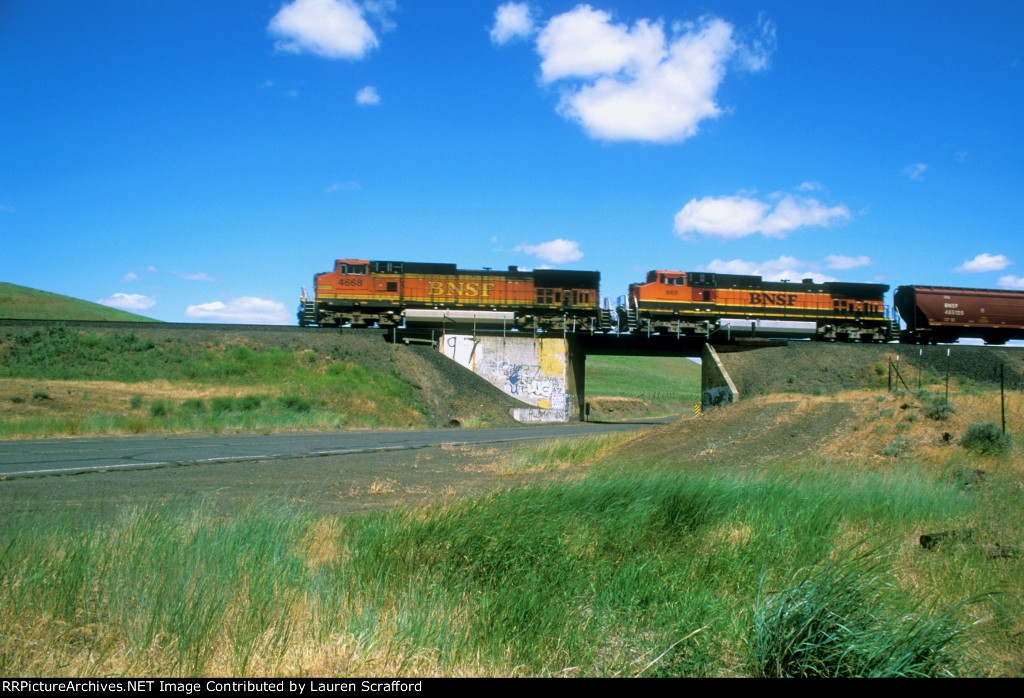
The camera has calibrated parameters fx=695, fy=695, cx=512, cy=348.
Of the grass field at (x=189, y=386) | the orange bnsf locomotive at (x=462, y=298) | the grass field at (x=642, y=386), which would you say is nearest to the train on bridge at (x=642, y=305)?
the orange bnsf locomotive at (x=462, y=298)

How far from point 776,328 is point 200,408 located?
1468 inches

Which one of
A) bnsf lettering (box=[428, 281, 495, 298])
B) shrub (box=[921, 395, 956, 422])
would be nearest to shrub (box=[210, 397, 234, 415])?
bnsf lettering (box=[428, 281, 495, 298])

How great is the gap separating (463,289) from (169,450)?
30425 mm

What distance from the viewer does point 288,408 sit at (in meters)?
36.0

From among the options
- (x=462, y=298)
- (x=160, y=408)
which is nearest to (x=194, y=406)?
(x=160, y=408)

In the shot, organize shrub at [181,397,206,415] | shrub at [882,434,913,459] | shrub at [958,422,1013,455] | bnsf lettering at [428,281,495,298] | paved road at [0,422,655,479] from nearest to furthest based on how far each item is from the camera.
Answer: shrub at [958,422,1013,455]
paved road at [0,422,655,479]
shrub at [882,434,913,459]
shrub at [181,397,206,415]
bnsf lettering at [428,281,495,298]

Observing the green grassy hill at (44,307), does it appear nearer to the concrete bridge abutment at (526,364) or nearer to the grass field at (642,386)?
the concrete bridge abutment at (526,364)

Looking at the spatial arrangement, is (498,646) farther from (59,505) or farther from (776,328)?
(776,328)

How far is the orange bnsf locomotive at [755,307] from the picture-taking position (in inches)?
1900

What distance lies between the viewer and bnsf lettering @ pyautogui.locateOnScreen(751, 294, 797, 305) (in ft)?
160

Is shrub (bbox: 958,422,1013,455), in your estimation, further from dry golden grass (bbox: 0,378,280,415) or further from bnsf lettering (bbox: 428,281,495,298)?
bnsf lettering (bbox: 428,281,495,298)

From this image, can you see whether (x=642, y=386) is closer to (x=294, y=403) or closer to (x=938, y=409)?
(x=294, y=403)

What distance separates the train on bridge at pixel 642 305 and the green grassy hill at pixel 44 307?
47537mm

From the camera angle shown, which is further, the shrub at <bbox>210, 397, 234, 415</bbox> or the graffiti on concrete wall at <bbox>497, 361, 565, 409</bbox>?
the graffiti on concrete wall at <bbox>497, 361, 565, 409</bbox>
